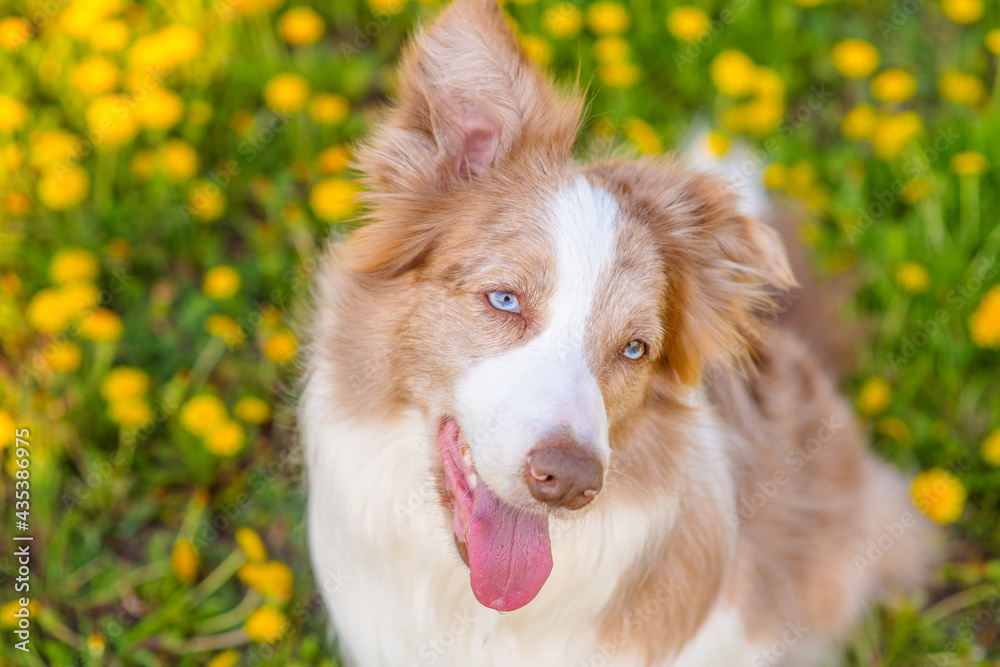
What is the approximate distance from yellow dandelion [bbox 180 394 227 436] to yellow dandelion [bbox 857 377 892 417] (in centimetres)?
269

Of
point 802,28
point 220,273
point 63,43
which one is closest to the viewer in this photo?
point 220,273

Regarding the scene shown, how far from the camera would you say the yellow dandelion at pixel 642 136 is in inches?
158

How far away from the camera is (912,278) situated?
390 centimetres

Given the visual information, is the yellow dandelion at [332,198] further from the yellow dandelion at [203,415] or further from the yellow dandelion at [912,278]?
the yellow dandelion at [912,278]

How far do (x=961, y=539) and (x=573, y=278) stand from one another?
2626mm

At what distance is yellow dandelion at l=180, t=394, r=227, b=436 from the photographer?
3.22m

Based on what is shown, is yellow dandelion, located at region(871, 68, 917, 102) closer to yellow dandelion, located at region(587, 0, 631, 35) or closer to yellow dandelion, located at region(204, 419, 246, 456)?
yellow dandelion, located at region(587, 0, 631, 35)

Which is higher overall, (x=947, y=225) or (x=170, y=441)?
(x=947, y=225)

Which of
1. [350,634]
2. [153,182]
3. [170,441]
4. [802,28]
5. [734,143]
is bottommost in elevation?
[170,441]

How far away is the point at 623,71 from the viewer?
429 centimetres

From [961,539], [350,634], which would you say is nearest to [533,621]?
[350,634]

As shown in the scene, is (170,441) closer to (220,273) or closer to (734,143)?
(220,273)

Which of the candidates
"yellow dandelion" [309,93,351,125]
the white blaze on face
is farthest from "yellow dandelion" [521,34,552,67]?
the white blaze on face

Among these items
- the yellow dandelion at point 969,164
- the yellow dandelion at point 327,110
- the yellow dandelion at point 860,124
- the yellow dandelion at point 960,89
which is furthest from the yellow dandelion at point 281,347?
the yellow dandelion at point 960,89
